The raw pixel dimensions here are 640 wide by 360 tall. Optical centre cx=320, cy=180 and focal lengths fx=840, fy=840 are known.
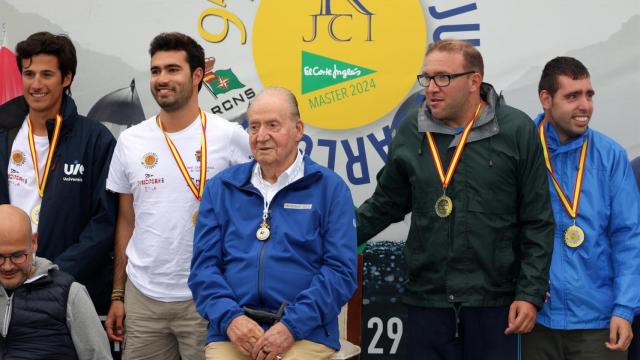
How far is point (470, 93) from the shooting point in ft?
11.2

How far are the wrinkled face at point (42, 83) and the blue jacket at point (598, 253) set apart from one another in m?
2.32

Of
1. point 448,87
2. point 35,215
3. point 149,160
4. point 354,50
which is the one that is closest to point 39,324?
point 35,215

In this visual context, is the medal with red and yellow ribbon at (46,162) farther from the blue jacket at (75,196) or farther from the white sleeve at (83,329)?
the white sleeve at (83,329)

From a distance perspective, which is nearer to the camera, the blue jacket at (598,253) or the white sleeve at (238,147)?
the blue jacket at (598,253)

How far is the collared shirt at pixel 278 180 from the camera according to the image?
3248 mm

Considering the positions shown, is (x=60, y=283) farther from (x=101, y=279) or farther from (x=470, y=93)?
(x=470, y=93)

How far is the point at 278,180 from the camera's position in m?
3.27

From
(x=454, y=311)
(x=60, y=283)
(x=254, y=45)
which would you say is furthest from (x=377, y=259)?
(x=60, y=283)

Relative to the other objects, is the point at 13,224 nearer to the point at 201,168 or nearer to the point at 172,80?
the point at 201,168

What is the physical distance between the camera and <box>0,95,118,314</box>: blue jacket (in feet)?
12.6

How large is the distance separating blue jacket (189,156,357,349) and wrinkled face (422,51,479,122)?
0.52 m

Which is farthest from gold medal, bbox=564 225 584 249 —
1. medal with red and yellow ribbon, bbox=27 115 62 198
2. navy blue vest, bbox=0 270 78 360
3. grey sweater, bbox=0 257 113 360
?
medal with red and yellow ribbon, bbox=27 115 62 198

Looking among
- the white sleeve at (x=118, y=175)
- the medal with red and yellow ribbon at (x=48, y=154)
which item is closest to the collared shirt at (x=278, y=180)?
the white sleeve at (x=118, y=175)

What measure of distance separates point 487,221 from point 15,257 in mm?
1834
